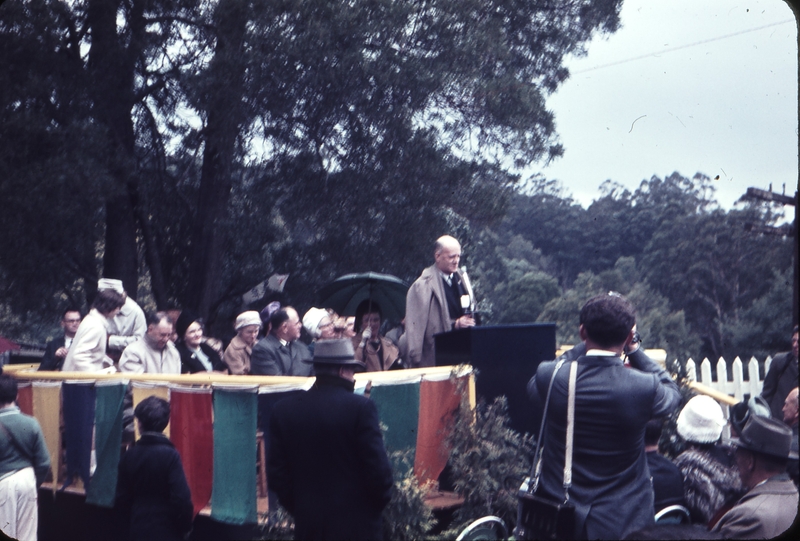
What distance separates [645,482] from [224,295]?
38.3 ft

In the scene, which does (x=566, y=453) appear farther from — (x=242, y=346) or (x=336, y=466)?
(x=242, y=346)

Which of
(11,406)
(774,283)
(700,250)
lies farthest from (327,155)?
(700,250)

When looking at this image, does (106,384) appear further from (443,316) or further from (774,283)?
(774,283)

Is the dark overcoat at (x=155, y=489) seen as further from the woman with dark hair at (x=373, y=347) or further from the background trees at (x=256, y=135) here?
the background trees at (x=256, y=135)

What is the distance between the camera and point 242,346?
24.3 feet

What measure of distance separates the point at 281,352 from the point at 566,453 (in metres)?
3.73

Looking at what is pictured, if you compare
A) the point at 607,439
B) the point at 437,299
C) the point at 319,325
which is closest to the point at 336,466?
the point at 607,439

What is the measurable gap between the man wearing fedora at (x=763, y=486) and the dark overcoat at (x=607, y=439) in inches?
12.9

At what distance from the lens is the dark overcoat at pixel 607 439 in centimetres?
334

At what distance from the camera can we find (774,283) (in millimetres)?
24484

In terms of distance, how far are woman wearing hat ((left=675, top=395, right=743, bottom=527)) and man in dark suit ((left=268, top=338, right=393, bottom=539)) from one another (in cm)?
162

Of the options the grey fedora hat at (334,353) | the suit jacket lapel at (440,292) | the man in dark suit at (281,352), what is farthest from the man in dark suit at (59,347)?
the grey fedora hat at (334,353)

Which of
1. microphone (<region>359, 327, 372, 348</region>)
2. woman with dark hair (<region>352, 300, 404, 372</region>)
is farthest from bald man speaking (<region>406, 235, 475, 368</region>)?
microphone (<region>359, 327, 372, 348</region>)

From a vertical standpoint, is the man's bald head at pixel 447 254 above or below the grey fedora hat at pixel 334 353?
above
